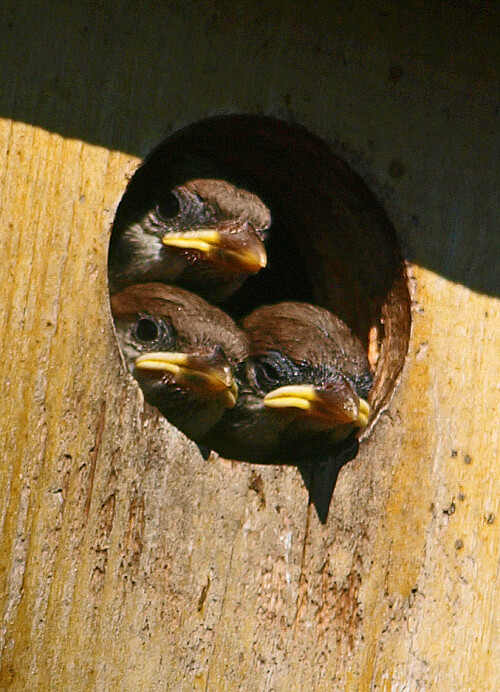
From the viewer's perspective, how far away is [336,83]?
328cm

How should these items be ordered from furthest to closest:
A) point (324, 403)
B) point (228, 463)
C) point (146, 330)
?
1. point (146, 330)
2. point (324, 403)
3. point (228, 463)

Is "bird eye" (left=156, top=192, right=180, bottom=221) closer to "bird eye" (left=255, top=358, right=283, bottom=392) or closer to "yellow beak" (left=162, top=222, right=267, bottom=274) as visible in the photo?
"yellow beak" (left=162, top=222, right=267, bottom=274)

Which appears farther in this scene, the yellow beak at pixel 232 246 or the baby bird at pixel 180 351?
the yellow beak at pixel 232 246

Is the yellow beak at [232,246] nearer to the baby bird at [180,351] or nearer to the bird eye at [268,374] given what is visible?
the baby bird at [180,351]

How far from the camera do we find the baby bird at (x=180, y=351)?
126 inches

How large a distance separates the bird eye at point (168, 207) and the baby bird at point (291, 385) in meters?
0.44

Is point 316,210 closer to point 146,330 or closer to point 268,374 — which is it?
point 268,374

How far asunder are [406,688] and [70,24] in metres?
2.02

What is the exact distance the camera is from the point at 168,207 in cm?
365

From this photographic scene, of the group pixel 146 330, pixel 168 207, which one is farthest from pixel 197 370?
pixel 168 207

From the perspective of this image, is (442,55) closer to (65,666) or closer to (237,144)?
(237,144)

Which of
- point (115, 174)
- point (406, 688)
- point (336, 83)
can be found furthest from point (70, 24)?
point (406, 688)

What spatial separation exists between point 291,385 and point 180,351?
1.17 feet

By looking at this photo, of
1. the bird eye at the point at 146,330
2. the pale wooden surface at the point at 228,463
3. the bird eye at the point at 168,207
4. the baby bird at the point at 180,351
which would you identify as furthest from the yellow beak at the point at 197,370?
the bird eye at the point at 168,207
